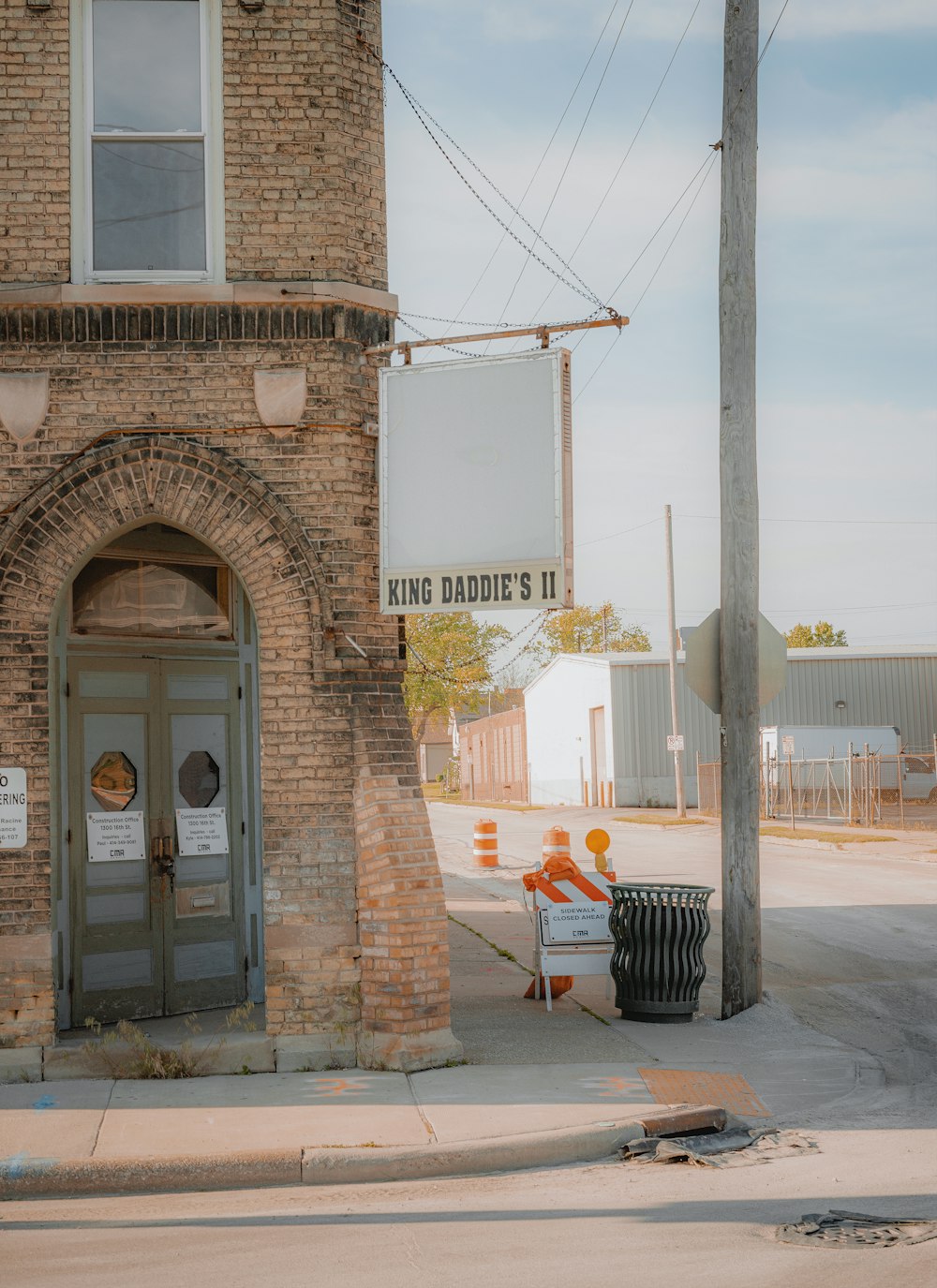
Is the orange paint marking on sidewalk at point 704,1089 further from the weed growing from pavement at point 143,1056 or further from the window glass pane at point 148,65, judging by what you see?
the window glass pane at point 148,65

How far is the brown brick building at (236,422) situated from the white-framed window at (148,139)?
0.06 feet

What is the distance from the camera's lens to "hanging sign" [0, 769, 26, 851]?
8953mm

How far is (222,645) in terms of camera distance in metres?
11.0

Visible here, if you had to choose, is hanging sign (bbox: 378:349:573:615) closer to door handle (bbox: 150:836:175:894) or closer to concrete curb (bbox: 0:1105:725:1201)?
door handle (bbox: 150:836:175:894)

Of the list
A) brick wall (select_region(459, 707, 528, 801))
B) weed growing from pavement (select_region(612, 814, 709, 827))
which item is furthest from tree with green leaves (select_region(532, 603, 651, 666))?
weed growing from pavement (select_region(612, 814, 709, 827))

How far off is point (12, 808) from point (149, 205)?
4352mm

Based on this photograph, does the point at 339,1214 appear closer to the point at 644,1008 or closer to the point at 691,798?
the point at 644,1008

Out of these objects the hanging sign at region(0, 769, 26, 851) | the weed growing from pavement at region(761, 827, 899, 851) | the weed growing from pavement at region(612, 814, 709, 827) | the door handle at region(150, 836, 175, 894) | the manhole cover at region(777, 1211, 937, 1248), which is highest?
the hanging sign at region(0, 769, 26, 851)

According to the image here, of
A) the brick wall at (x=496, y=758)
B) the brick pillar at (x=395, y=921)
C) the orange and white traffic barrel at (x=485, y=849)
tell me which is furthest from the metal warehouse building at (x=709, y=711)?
the brick pillar at (x=395, y=921)

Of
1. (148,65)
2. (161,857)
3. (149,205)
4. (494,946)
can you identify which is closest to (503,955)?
(494,946)

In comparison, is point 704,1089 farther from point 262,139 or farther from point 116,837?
point 262,139

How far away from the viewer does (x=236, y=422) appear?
9406mm

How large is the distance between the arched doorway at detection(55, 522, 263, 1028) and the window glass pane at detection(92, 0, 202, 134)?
9.61 ft

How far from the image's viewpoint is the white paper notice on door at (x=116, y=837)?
10.3 meters
